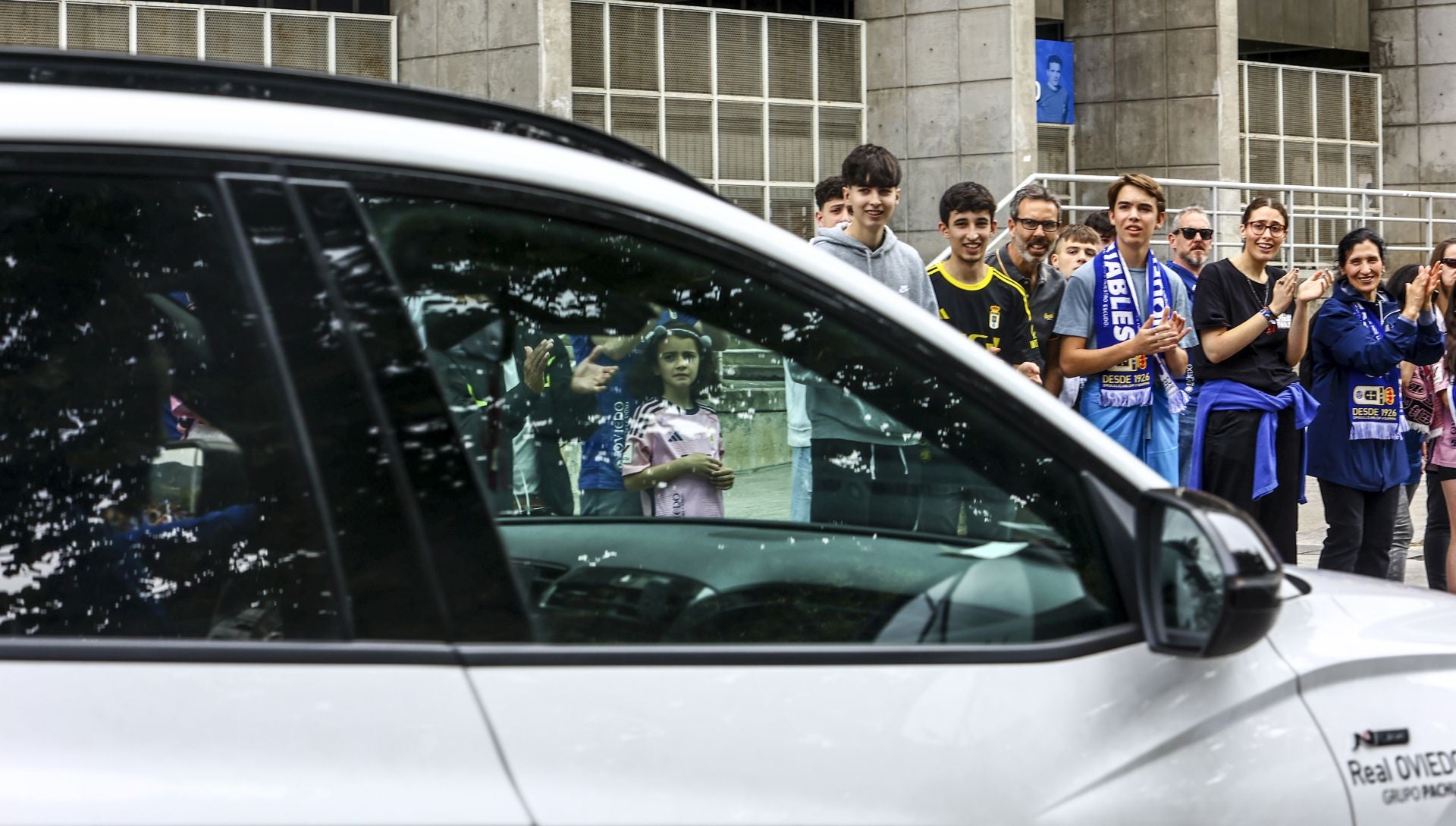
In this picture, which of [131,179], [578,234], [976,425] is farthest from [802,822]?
[131,179]

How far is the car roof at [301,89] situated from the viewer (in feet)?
5.35

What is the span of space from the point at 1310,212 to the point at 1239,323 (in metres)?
16.0

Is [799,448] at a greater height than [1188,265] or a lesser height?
lesser

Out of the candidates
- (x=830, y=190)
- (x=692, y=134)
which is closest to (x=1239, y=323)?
(x=830, y=190)

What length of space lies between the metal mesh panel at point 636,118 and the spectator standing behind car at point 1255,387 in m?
11.1

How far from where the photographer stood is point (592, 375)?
1899 millimetres

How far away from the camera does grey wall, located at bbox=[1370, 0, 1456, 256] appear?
928 inches

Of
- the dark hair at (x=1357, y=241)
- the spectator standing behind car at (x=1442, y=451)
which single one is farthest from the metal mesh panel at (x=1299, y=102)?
the dark hair at (x=1357, y=241)

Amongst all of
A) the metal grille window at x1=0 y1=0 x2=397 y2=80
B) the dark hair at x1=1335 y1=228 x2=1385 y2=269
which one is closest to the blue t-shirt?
the dark hair at x1=1335 y1=228 x2=1385 y2=269

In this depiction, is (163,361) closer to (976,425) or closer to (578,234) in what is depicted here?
(578,234)

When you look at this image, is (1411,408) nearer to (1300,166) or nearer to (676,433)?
(676,433)

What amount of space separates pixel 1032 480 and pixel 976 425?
116 mm

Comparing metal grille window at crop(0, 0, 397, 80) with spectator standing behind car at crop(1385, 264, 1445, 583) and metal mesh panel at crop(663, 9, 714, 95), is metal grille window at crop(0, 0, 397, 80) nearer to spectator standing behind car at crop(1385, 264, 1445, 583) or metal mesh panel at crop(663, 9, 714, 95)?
metal mesh panel at crop(663, 9, 714, 95)

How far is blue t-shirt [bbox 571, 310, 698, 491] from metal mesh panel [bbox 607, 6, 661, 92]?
15581 mm
